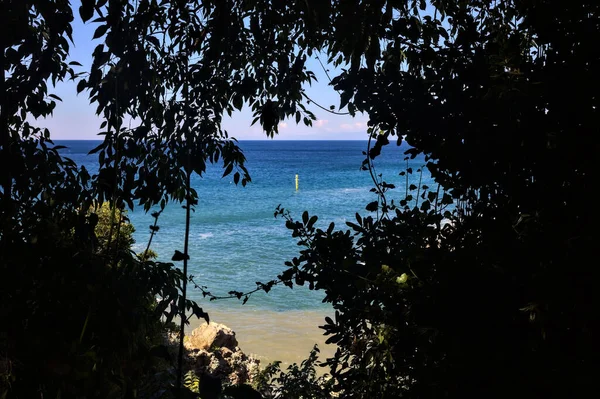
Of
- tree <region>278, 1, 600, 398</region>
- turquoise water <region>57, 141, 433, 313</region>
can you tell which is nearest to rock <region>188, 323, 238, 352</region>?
turquoise water <region>57, 141, 433, 313</region>

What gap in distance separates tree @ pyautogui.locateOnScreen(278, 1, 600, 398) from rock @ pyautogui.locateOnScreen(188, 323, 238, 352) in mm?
7023

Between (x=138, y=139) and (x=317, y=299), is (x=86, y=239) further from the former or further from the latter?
(x=317, y=299)

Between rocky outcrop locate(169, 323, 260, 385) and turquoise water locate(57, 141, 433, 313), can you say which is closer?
rocky outcrop locate(169, 323, 260, 385)

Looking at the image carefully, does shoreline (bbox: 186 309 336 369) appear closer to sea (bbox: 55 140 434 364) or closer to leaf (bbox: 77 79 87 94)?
sea (bbox: 55 140 434 364)

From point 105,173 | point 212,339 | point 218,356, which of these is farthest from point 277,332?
point 105,173

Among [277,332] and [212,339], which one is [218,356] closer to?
[212,339]

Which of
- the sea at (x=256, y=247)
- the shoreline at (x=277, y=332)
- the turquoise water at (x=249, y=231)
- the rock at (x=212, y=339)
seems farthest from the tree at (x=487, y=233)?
the shoreline at (x=277, y=332)

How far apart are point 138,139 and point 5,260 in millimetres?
1410

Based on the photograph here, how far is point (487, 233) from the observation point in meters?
2.31

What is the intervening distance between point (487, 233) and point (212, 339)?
7.85 meters

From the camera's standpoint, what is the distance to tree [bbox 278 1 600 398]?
2016 mm

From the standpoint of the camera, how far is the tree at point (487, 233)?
6.61 ft

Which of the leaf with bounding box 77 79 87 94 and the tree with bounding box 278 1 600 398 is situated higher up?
the leaf with bounding box 77 79 87 94

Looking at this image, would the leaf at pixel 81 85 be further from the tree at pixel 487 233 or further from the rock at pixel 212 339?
the rock at pixel 212 339
